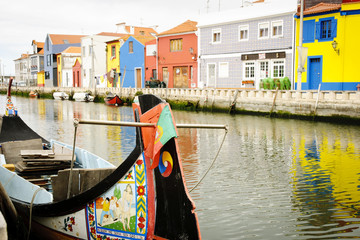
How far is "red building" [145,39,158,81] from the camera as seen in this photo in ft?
141

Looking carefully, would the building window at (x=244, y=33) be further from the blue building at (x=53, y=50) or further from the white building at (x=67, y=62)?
the blue building at (x=53, y=50)

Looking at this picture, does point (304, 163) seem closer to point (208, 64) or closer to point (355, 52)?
point (355, 52)

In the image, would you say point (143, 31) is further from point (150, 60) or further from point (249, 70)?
point (249, 70)

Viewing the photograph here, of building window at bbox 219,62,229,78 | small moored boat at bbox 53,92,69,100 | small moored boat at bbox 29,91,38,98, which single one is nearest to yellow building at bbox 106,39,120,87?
small moored boat at bbox 53,92,69,100

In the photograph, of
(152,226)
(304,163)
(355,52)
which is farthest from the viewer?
(355,52)

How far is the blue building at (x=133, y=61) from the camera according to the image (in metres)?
45.1

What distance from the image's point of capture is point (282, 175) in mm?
10695

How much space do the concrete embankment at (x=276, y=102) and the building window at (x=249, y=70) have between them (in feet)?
12.8

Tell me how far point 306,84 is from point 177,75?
1416 centimetres

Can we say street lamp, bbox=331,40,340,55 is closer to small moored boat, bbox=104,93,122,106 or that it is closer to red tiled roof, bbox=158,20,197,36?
red tiled roof, bbox=158,20,197,36

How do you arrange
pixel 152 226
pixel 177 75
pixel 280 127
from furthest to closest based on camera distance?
pixel 177 75, pixel 280 127, pixel 152 226

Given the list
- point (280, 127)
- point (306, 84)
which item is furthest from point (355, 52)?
point (280, 127)

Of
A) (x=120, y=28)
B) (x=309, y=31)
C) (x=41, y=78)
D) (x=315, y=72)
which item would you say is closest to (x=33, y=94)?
(x=120, y=28)

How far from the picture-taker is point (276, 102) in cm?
2572
